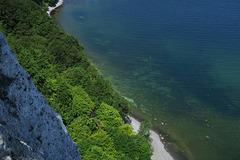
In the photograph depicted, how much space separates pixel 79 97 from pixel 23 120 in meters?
24.8

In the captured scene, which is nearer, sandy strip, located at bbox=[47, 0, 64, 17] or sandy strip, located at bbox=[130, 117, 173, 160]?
sandy strip, located at bbox=[130, 117, 173, 160]

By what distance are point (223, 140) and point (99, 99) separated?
25.8 metres

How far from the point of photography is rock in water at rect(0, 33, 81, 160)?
24.0 ft

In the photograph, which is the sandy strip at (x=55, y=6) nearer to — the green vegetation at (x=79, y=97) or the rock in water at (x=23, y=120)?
the green vegetation at (x=79, y=97)

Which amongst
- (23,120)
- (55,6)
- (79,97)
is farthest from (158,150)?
(55,6)

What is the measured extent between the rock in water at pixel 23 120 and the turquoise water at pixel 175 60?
34579 mm

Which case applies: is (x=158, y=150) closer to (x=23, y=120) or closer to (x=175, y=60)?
(x=175, y=60)

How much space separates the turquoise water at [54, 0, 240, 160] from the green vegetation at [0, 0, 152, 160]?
11.0 meters

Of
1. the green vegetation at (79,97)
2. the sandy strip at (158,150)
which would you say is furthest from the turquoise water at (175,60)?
the green vegetation at (79,97)

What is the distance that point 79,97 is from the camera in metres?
33.4

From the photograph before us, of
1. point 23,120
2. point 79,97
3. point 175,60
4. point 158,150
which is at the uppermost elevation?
point 23,120

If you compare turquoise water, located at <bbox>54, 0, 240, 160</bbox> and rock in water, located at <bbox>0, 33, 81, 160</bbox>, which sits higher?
rock in water, located at <bbox>0, 33, 81, 160</bbox>

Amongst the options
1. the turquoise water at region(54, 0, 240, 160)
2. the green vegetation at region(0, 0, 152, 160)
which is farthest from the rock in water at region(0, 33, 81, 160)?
the turquoise water at region(54, 0, 240, 160)

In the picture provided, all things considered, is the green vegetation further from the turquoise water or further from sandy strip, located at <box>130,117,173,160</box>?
the turquoise water
